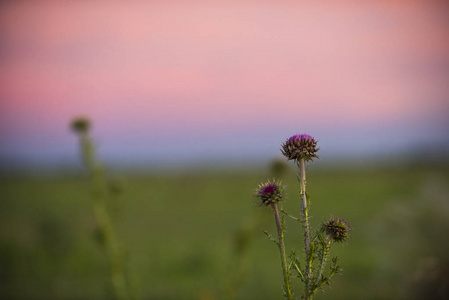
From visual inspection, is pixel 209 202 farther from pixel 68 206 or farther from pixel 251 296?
pixel 251 296

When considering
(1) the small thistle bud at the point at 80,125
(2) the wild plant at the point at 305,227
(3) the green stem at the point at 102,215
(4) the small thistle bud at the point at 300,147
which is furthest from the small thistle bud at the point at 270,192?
(1) the small thistle bud at the point at 80,125

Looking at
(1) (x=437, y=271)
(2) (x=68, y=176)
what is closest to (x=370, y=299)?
(1) (x=437, y=271)

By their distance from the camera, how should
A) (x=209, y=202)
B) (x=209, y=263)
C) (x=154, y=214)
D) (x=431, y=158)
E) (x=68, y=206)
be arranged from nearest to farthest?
(x=209, y=263) → (x=154, y=214) → (x=68, y=206) → (x=209, y=202) → (x=431, y=158)

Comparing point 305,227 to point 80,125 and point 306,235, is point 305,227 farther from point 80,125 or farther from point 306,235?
point 80,125

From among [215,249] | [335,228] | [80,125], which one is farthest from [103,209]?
[215,249]

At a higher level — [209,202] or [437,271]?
[209,202]

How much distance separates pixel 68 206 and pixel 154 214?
877 cm

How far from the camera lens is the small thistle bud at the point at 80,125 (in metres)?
4.20

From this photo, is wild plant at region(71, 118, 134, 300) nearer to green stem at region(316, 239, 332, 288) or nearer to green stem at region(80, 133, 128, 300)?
green stem at region(80, 133, 128, 300)

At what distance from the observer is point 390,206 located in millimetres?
8492

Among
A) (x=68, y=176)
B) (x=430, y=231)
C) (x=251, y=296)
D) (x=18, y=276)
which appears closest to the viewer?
(x=430, y=231)

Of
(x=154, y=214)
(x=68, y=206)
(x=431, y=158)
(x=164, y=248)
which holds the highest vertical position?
(x=431, y=158)

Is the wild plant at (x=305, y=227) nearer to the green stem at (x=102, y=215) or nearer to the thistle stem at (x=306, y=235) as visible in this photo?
the thistle stem at (x=306, y=235)

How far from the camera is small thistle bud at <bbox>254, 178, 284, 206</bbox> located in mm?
1883
